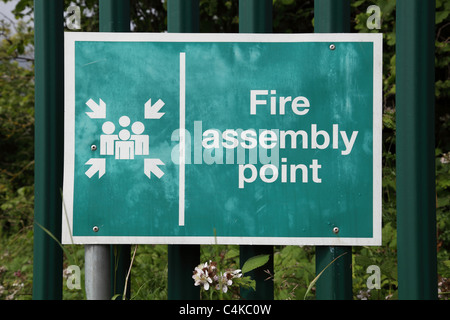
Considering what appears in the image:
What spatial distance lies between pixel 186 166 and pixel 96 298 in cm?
70

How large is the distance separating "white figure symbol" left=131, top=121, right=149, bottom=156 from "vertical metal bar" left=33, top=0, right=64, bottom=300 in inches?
14.0

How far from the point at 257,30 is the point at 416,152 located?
2.75 feet

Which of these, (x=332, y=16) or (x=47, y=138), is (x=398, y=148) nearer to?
(x=332, y=16)

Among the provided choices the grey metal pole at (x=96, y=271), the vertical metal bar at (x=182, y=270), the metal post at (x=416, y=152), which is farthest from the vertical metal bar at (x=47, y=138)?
the metal post at (x=416, y=152)

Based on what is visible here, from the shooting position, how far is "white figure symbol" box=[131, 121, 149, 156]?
1.90m

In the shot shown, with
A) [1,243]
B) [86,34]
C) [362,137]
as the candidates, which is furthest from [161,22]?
[362,137]

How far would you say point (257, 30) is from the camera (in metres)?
1.92

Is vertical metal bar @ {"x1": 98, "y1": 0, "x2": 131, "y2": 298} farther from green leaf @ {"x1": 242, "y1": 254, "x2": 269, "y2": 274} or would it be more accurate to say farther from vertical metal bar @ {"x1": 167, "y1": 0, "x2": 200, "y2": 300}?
green leaf @ {"x1": 242, "y1": 254, "x2": 269, "y2": 274}

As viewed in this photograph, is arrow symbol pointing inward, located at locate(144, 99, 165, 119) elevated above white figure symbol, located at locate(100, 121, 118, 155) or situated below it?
above

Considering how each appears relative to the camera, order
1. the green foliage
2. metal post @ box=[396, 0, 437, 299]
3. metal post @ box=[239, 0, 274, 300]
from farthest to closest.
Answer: the green foliage → metal post @ box=[239, 0, 274, 300] → metal post @ box=[396, 0, 437, 299]

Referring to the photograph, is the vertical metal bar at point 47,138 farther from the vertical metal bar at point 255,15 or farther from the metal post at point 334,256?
the metal post at point 334,256

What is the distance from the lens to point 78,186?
189 centimetres

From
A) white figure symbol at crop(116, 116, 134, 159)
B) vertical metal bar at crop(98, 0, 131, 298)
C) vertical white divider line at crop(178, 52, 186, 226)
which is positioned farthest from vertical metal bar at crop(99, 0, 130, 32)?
white figure symbol at crop(116, 116, 134, 159)
